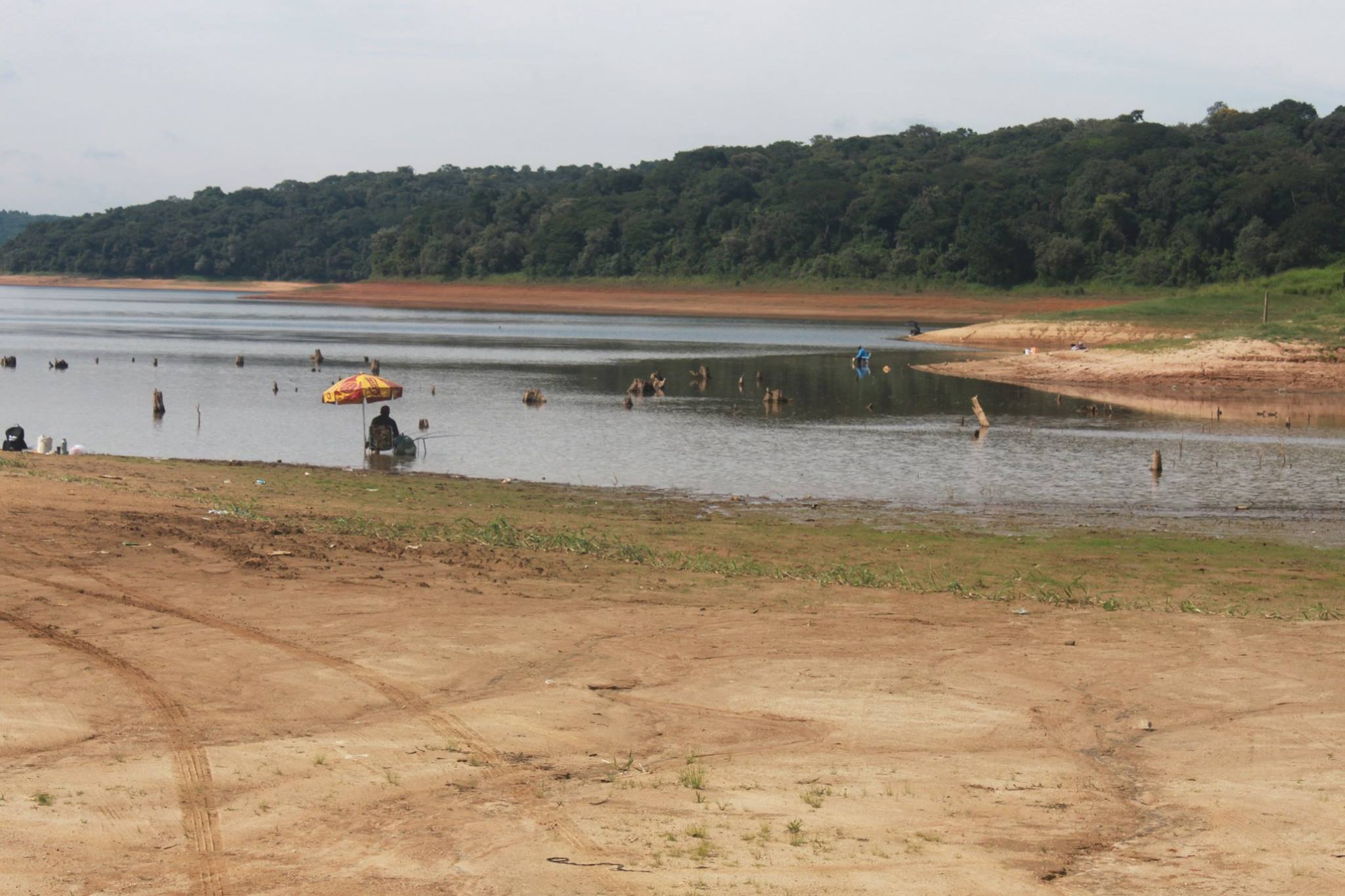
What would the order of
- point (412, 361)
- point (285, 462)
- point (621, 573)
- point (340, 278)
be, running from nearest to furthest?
1. point (621, 573)
2. point (285, 462)
3. point (412, 361)
4. point (340, 278)

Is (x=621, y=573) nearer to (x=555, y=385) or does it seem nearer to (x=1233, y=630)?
(x=1233, y=630)

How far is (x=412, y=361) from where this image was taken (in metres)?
65.3

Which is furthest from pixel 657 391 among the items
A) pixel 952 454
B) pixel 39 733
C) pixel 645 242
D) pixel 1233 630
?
pixel 645 242

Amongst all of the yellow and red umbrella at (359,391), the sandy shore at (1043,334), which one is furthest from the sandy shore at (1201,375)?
the yellow and red umbrella at (359,391)

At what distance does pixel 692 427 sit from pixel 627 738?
29.9 meters

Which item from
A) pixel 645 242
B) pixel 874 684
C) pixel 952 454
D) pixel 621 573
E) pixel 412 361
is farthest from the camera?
pixel 645 242

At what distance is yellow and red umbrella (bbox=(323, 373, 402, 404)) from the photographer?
1209 inches

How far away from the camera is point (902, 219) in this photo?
11869 centimetres

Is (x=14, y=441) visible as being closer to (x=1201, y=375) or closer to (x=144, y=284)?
(x=1201, y=375)

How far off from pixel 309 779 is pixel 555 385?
44.5 meters

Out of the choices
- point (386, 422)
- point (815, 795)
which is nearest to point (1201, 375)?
point (386, 422)

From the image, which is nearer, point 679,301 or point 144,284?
point 679,301

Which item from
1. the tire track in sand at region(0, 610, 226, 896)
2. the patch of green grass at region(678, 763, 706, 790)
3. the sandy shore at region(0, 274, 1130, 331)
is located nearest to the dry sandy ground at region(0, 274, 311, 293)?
the sandy shore at region(0, 274, 1130, 331)

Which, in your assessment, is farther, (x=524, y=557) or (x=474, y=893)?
(x=524, y=557)
